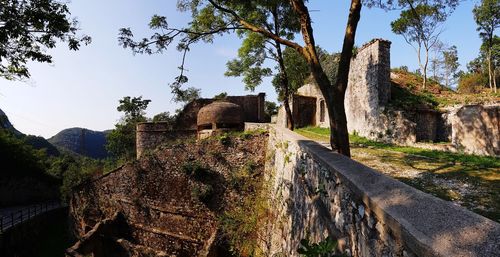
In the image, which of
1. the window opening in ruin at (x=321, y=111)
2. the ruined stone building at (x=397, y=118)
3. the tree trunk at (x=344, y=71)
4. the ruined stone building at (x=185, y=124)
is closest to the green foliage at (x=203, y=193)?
the tree trunk at (x=344, y=71)

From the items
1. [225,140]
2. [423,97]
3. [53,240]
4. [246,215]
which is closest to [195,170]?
[225,140]

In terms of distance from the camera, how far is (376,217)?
261 centimetres

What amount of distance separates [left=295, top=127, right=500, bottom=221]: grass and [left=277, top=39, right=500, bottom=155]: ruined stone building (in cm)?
83

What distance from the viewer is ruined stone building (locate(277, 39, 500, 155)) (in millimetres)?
9141

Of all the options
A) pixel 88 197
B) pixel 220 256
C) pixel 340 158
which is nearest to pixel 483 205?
pixel 340 158

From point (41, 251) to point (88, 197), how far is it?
5890 millimetres

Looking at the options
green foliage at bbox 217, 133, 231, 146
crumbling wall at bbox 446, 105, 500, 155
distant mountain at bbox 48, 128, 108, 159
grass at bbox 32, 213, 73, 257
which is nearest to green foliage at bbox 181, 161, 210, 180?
green foliage at bbox 217, 133, 231, 146

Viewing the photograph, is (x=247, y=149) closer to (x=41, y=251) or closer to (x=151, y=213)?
(x=151, y=213)

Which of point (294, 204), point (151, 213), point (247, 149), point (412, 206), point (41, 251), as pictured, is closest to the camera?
point (412, 206)

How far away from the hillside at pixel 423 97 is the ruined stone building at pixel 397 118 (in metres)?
0.46

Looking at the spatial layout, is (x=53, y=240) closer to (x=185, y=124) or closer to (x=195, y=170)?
(x=185, y=124)

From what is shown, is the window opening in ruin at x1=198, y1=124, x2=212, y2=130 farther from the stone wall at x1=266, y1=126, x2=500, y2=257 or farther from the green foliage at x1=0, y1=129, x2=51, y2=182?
the green foliage at x1=0, y1=129, x2=51, y2=182

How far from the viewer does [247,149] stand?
1333 centimetres

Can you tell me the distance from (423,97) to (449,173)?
9.46 meters
